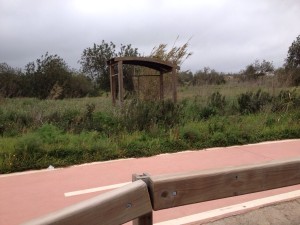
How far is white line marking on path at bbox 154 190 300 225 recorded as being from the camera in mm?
4140

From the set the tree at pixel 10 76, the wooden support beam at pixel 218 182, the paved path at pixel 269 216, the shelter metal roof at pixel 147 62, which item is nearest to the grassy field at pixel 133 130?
the shelter metal roof at pixel 147 62

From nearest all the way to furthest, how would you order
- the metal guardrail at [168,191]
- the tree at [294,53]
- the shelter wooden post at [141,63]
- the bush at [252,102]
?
1. the metal guardrail at [168,191]
2. the shelter wooden post at [141,63]
3. the bush at [252,102]
4. the tree at [294,53]

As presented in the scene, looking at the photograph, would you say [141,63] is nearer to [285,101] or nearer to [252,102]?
[252,102]

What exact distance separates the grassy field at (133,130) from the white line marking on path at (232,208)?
2.83m

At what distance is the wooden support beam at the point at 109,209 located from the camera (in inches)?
59.3

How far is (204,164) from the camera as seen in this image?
6473 mm

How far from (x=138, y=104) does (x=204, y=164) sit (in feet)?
11.5

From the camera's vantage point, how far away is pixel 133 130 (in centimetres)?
835

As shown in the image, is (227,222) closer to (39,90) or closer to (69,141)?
(69,141)

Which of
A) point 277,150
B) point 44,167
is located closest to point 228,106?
point 277,150

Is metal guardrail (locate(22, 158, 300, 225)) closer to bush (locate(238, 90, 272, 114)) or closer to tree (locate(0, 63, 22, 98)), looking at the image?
bush (locate(238, 90, 272, 114))

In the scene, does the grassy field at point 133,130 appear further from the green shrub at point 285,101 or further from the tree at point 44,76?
the tree at point 44,76

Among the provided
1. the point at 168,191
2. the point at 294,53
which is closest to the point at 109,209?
the point at 168,191

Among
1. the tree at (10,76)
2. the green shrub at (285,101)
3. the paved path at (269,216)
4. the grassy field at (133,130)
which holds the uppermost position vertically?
the tree at (10,76)
